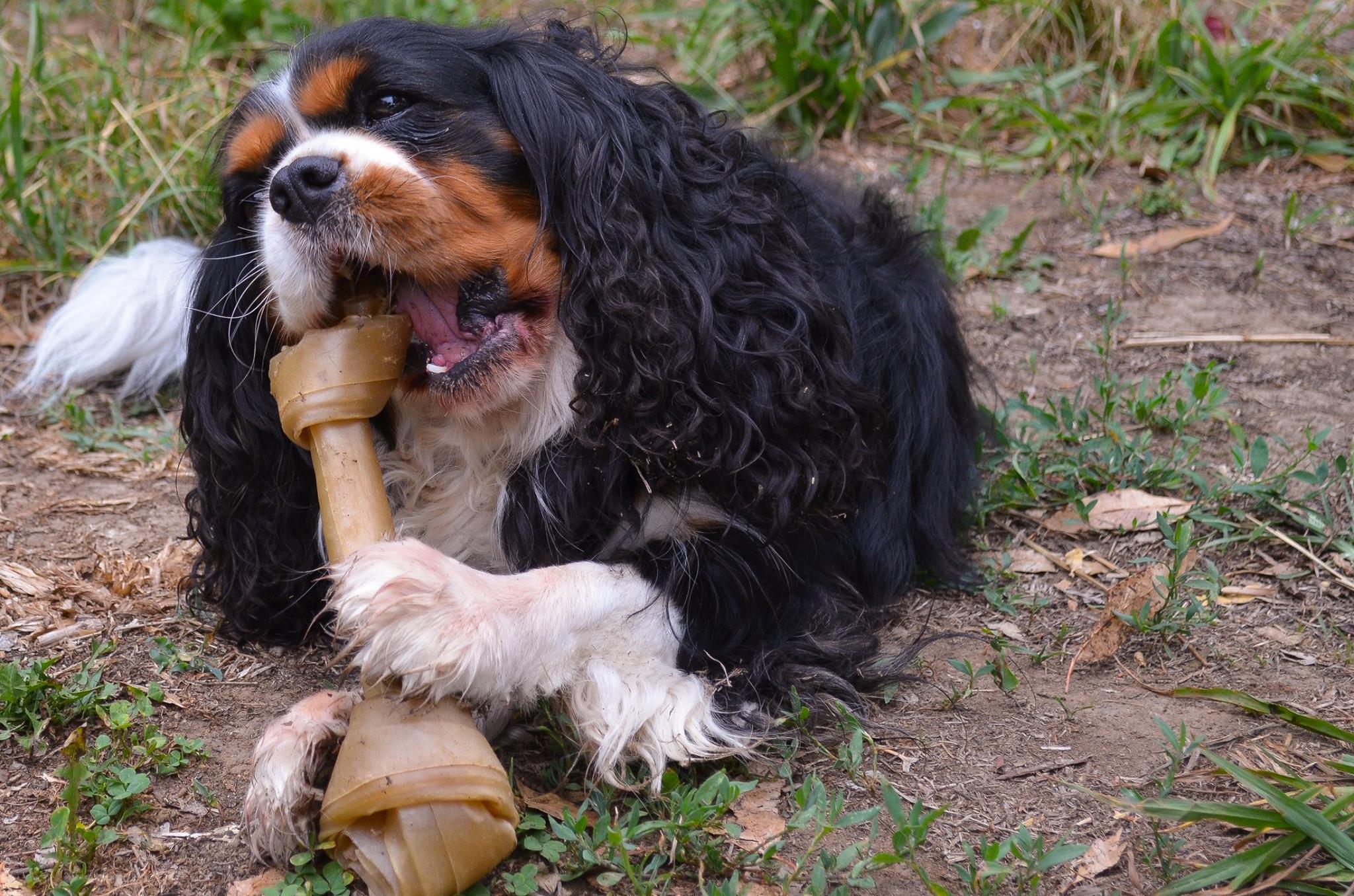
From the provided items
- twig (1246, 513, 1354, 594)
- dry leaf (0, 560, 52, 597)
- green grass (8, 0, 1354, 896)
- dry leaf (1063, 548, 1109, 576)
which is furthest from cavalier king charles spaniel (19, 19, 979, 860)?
twig (1246, 513, 1354, 594)

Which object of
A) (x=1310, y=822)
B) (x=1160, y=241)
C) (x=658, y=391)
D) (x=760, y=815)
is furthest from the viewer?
(x=1160, y=241)

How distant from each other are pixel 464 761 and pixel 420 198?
96cm

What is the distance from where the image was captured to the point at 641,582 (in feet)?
8.04

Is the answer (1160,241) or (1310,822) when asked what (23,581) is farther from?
(1160,241)

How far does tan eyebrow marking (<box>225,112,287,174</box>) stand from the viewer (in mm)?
2531

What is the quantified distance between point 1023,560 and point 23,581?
7.42 feet

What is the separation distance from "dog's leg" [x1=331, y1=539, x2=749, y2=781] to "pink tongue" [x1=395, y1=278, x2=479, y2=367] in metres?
0.41

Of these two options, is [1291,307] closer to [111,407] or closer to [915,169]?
[915,169]

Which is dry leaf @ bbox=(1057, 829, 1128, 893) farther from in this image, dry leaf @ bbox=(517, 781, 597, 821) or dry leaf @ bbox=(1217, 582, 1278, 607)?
dry leaf @ bbox=(1217, 582, 1278, 607)

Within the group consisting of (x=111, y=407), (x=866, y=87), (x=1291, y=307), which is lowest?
(x=111, y=407)

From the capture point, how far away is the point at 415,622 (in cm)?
211

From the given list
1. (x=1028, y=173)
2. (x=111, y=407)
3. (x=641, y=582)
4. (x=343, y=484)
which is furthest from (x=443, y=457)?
(x=1028, y=173)

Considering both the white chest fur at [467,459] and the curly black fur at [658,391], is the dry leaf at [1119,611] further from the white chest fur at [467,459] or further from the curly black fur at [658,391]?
the white chest fur at [467,459]

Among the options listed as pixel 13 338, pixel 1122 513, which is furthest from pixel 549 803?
pixel 13 338
